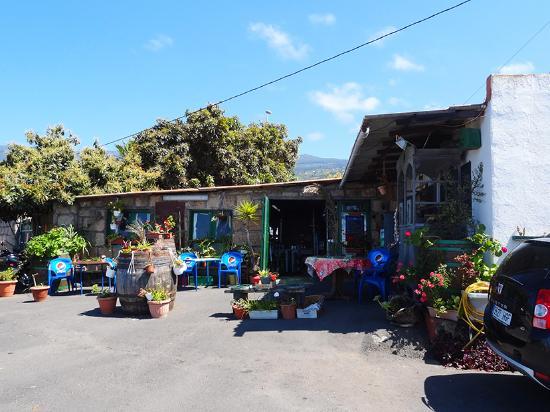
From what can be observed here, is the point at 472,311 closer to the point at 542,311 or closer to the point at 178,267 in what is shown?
the point at 542,311

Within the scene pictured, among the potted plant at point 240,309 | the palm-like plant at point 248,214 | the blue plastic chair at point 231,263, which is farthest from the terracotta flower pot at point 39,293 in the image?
the potted plant at point 240,309

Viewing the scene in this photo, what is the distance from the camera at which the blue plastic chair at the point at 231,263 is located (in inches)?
422

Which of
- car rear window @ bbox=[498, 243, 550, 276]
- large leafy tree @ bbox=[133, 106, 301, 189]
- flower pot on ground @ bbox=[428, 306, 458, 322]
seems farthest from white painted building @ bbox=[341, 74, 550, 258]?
large leafy tree @ bbox=[133, 106, 301, 189]

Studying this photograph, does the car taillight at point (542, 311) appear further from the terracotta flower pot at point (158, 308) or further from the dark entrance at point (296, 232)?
the dark entrance at point (296, 232)

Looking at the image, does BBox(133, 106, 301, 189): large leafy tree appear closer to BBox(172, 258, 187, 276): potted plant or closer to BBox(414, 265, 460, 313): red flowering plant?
BBox(172, 258, 187, 276): potted plant

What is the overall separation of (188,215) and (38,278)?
4415 mm

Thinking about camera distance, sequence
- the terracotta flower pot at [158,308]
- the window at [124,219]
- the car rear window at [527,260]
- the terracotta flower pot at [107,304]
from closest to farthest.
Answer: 1. the car rear window at [527,260]
2. the terracotta flower pot at [158,308]
3. the terracotta flower pot at [107,304]
4. the window at [124,219]

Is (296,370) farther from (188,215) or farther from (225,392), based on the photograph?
(188,215)

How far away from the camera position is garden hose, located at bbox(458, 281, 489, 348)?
16.5ft

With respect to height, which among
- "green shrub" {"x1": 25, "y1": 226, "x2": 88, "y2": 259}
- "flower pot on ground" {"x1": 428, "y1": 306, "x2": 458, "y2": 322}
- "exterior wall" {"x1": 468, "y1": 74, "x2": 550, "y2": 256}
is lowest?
"flower pot on ground" {"x1": 428, "y1": 306, "x2": 458, "y2": 322}

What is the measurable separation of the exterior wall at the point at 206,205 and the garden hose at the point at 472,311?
20.4ft

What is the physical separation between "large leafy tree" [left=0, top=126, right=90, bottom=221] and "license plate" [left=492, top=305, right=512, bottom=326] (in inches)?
462

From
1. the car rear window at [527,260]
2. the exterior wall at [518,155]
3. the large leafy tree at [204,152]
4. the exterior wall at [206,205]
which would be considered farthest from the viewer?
the large leafy tree at [204,152]

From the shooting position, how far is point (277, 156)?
23156 mm
